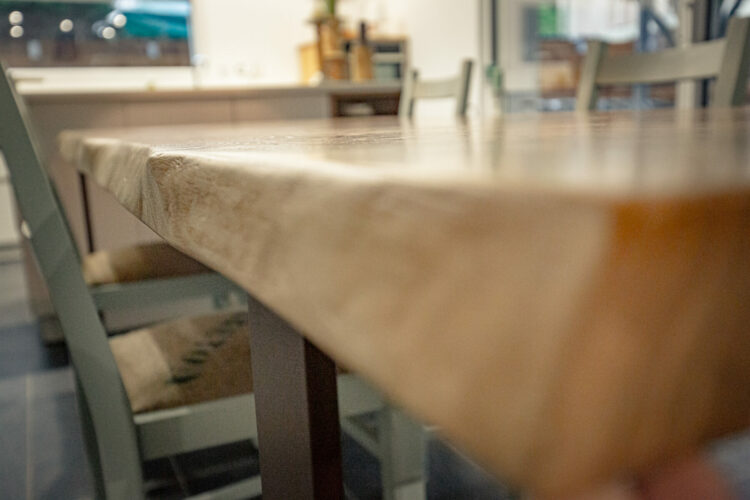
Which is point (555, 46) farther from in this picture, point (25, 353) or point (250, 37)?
point (25, 353)

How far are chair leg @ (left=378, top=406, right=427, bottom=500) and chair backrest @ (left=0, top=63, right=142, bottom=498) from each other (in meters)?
0.46

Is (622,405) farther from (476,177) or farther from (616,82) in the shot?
(616,82)

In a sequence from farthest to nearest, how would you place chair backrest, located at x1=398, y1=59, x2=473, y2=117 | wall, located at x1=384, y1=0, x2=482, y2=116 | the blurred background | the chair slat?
wall, located at x1=384, y1=0, x2=482, y2=116
the blurred background
chair backrest, located at x1=398, y1=59, x2=473, y2=117
the chair slat

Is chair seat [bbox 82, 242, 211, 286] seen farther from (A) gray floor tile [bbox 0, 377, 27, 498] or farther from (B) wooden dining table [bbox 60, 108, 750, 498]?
(B) wooden dining table [bbox 60, 108, 750, 498]

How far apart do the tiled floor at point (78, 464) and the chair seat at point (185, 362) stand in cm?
50

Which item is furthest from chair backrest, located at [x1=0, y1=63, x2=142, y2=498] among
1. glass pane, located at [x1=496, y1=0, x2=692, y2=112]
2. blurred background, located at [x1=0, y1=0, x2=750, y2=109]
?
glass pane, located at [x1=496, y1=0, x2=692, y2=112]

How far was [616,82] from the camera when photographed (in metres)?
1.67

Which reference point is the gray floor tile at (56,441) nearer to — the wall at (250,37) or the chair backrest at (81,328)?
the chair backrest at (81,328)

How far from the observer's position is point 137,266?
1.31 m

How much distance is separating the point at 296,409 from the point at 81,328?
1.50ft

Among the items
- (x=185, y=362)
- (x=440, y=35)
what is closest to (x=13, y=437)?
(x=185, y=362)

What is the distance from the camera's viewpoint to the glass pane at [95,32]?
5.25m

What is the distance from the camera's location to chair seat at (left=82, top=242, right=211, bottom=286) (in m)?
1.28

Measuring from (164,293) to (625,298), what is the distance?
118cm
